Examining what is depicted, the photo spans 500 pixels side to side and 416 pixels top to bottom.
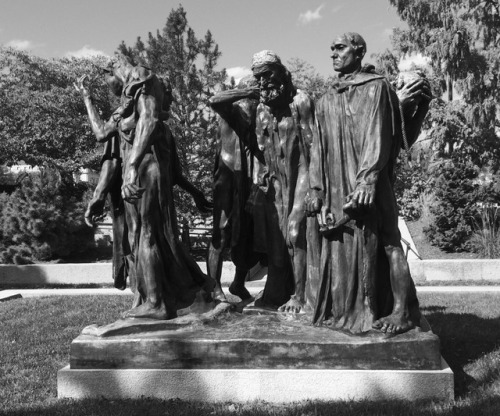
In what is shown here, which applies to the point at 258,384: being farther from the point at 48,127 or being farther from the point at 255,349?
the point at 48,127

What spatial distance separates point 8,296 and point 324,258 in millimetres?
7792

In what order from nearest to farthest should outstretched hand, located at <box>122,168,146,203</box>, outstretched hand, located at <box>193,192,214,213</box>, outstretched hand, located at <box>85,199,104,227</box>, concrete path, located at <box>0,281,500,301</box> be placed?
outstretched hand, located at <box>122,168,146,203</box>
outstretched hand, located at <box>85,199,104,227</box>
outstretched hand, located at <box>193,192,214,213</box>
concrete path, located at <box>0,281,500,301</box>

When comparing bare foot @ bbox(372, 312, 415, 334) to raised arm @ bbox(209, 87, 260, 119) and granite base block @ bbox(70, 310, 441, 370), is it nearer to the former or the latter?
granite base block @ bbox(70, 310, 441, 370)

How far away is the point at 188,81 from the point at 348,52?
1136 centimetres

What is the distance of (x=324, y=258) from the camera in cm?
500

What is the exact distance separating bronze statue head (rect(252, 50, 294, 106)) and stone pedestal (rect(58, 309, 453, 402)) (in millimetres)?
2267

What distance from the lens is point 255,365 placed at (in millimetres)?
4734

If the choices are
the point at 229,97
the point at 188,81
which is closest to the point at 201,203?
the point at 229,97

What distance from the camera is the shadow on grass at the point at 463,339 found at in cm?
494

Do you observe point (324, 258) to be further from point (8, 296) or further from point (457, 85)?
point (457, 85)

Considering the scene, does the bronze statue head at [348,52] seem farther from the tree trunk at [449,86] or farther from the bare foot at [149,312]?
the tree trunk at [449,86]

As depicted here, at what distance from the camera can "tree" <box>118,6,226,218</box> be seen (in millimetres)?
15492

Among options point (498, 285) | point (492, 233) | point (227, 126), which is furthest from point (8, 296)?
point (492, 233)

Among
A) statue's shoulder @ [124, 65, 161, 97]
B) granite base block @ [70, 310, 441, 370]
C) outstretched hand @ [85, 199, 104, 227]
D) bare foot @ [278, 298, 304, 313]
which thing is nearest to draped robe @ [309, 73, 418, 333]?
granite base block @ [70, 310, 441, 370]
